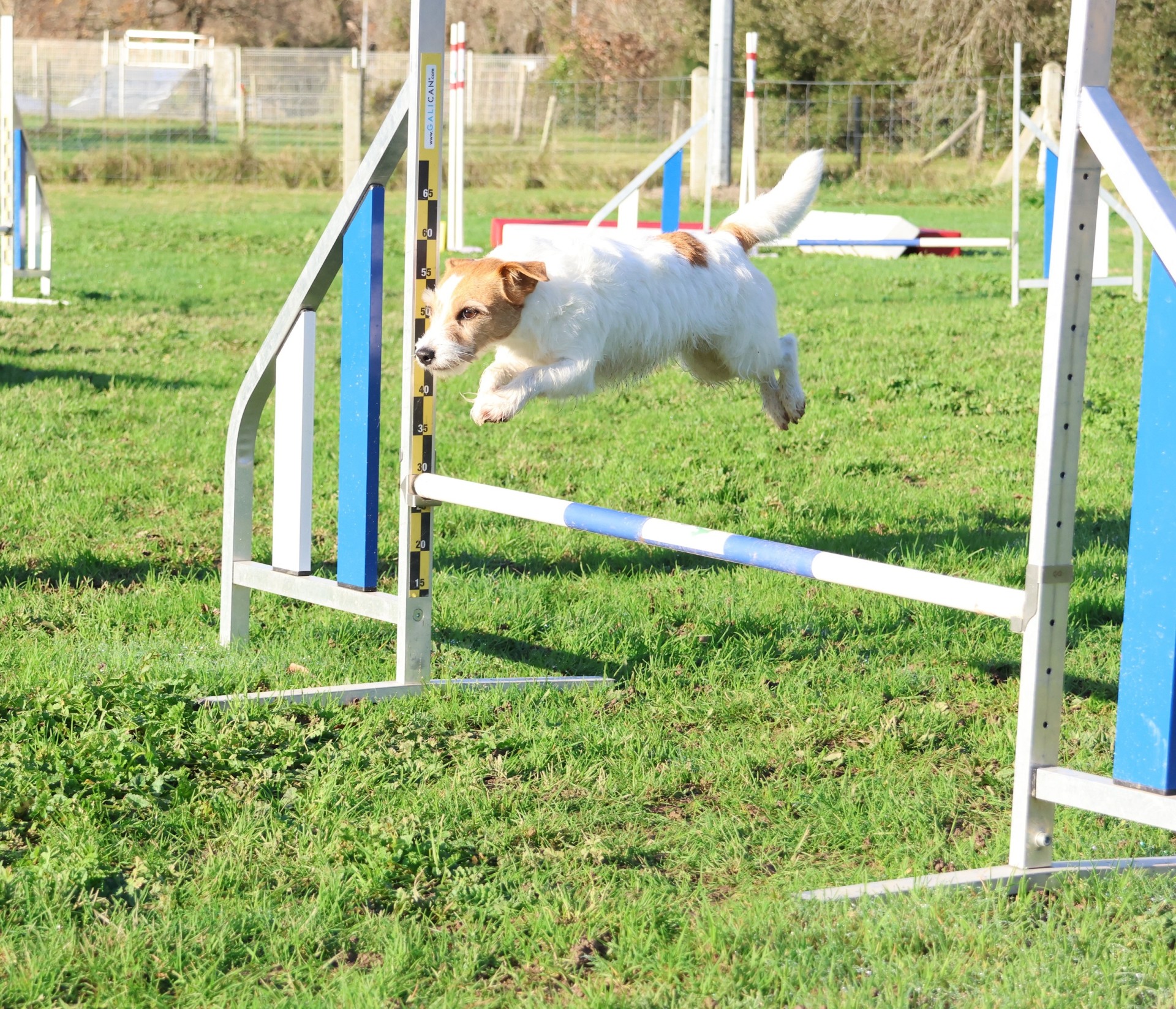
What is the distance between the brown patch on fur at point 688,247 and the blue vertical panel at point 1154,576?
4.07 feet

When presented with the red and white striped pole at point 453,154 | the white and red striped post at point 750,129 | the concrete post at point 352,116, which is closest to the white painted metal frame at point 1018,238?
the white and red striped post at point 750,129

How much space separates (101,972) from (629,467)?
4.11 metres

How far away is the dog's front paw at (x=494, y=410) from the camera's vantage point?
317 centimetres

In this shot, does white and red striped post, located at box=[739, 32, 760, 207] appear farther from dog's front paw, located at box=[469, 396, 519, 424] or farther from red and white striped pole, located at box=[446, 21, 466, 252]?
dog's front paw, located at box=[469, 396, 519, 424]

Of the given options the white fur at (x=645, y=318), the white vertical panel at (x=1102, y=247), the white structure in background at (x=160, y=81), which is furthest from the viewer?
the white structure in background at (x=160, y=81)

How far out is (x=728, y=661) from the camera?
13.7ft

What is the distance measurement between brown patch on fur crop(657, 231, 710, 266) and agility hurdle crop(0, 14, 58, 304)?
8.68 metres

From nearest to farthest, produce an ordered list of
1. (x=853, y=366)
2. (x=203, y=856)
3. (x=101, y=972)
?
(x=101, y=972), (x=203, y=856), (x=853, y=366)

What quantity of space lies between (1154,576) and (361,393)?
2.30m

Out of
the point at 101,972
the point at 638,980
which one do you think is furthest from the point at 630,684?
the point at 101,972

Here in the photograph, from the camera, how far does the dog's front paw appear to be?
3.17 m

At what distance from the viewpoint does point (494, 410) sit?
10.5ft

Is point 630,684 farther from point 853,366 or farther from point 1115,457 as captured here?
point 853,366

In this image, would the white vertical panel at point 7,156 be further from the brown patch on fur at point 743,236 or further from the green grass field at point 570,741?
the brown patch on fur at point 743,236
